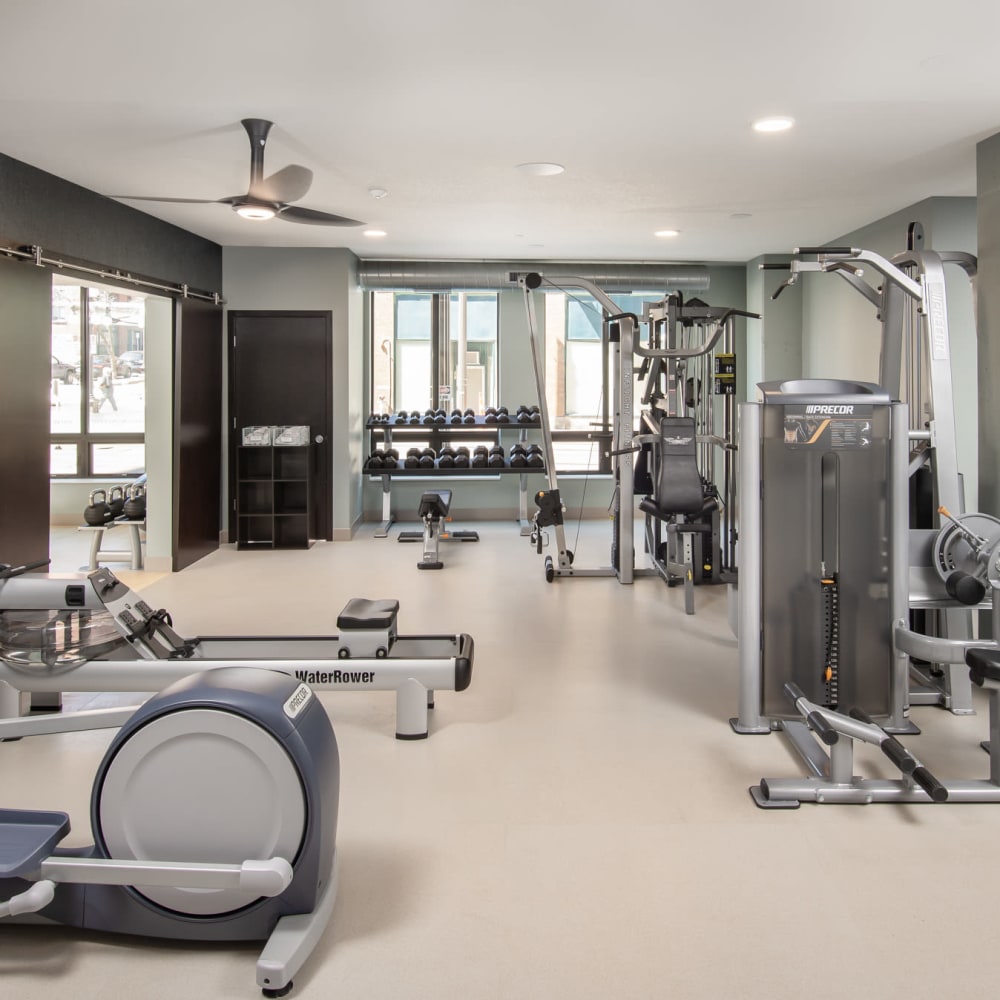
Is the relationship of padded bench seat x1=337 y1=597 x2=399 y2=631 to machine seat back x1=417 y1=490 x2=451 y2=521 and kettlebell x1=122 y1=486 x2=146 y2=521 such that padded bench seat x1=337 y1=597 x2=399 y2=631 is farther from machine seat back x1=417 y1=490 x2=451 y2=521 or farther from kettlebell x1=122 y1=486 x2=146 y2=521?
kettlebell x1=122 y1=486 x2=146 y2=521

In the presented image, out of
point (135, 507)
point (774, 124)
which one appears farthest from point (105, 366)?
point (774, 124)

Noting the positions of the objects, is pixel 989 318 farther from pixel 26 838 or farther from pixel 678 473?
pixel 26 838

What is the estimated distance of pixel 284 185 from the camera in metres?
4.26

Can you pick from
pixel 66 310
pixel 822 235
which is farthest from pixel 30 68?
pixel 66 310

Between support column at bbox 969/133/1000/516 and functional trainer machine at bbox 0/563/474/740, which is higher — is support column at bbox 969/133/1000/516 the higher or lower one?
the higher one

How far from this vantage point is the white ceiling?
9.84 ft

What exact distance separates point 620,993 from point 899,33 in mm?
3153

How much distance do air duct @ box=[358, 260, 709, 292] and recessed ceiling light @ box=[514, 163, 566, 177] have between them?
2.96 meters

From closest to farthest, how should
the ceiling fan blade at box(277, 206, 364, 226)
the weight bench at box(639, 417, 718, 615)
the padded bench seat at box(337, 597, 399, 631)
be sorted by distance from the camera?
the padded bench seat at box(337, 597, 399, 631) < the ceiling fan blade at box(277, 206, 364, 226) < the weight bench at box(639, 417, 718, 615)

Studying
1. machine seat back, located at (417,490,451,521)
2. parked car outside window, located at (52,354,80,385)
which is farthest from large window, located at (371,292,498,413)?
parked car outside window, located at (52,354,80,385)

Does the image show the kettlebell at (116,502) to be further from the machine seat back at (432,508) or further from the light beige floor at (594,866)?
the light beige floor at (594,866)

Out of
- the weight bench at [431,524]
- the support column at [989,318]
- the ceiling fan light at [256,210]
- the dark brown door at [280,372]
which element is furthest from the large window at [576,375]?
the ceiling fan light at [256,210]

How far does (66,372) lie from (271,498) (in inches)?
131

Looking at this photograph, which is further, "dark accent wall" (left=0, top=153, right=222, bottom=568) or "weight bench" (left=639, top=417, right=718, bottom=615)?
"weight bench" (left=639, top=417, right=718, bottom=615)
